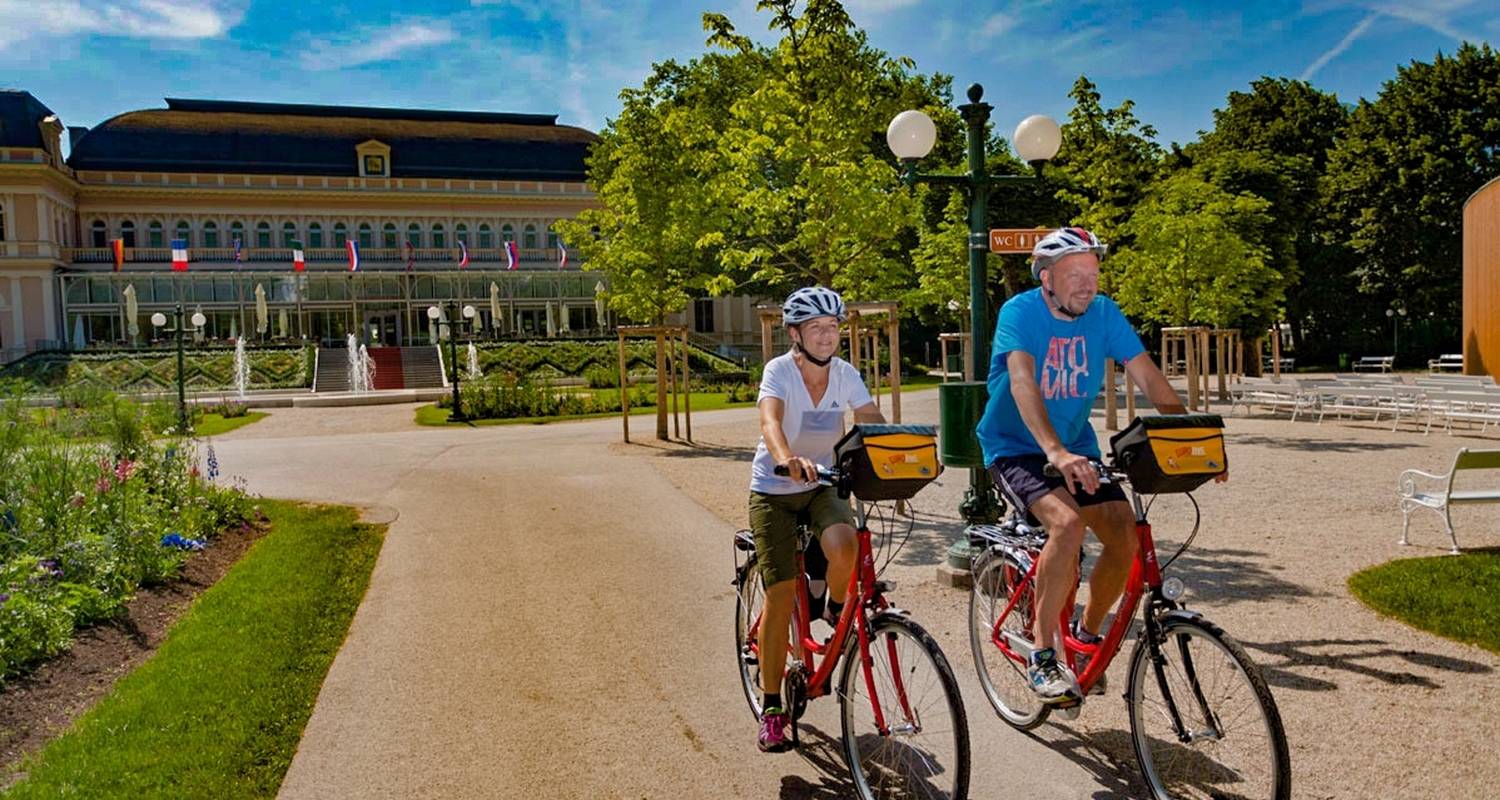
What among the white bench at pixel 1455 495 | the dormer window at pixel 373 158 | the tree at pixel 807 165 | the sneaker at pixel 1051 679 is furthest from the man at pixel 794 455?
the dormer window at pixel 373 158

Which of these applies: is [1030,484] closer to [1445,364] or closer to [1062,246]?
[1062,246]

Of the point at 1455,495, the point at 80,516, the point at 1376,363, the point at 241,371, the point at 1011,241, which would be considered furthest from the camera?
the point at 1376,363

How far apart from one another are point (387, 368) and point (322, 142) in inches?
1048

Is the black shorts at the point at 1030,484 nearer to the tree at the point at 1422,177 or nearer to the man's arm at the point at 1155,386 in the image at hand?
the man's arm at the point at 1155,386

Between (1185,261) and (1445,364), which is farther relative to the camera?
(1445,364)

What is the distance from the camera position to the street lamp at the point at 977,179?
8.38m

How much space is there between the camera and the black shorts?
424 cm

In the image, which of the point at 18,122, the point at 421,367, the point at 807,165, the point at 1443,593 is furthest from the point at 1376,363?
the point at 18,122

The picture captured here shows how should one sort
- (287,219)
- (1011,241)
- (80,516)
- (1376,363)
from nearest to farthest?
(1011,241) → (80,516) → (1376,363) → (287,219)

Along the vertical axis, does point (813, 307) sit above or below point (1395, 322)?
below

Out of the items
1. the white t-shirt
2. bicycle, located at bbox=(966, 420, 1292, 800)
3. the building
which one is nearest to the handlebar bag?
bicycle, located at bbox=(966, 420, 1292, 800)

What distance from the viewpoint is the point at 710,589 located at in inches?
319

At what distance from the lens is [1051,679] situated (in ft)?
14.1

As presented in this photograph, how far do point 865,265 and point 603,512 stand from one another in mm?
5901
